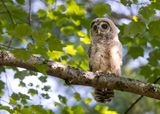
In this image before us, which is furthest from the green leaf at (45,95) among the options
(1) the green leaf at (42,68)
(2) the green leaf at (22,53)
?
(2) the green leaf at (22,53)

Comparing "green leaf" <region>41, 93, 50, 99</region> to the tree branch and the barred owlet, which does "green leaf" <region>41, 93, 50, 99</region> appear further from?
the tree branch

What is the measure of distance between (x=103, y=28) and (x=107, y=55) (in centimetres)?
41

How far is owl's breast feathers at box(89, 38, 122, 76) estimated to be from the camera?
13.4 ft

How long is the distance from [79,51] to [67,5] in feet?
1.72

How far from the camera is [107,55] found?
4.10m

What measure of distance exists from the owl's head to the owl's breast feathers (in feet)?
0.46

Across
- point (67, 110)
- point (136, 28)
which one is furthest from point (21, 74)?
point (136, 28)

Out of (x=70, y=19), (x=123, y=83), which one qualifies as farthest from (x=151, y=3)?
(x=70, y=19)

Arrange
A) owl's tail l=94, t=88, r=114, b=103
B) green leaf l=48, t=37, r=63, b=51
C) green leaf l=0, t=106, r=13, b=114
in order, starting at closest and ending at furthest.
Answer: green leaf l=48, t=37, r=63, b=51 → green leaf l=0, t=106, r=13, b=114 → owl's tail l=94, t=88, r=114, b=103

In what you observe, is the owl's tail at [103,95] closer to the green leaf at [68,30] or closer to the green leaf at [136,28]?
the green leaf at [68,30]

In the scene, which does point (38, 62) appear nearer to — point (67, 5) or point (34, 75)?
point (34, 75)

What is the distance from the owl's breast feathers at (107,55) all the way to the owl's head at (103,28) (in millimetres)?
141

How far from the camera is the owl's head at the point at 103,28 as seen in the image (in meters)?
4.30

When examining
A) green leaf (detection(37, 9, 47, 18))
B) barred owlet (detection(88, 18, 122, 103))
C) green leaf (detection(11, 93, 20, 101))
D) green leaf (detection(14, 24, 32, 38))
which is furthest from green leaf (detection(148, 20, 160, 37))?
green leaf (detection(37, 9, 47, 18))
